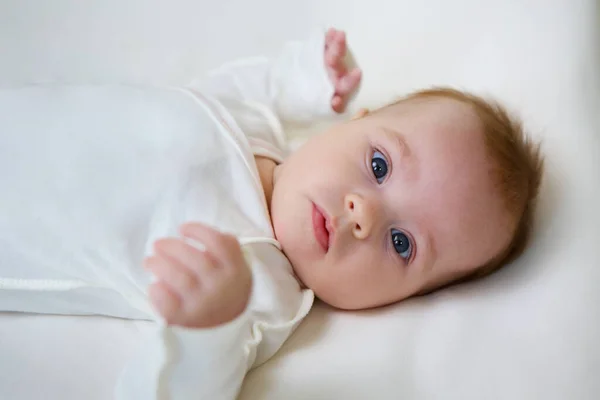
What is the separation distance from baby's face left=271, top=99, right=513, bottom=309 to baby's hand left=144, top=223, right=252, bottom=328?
0.19 metres

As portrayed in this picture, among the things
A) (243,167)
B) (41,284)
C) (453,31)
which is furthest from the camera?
(453,31)

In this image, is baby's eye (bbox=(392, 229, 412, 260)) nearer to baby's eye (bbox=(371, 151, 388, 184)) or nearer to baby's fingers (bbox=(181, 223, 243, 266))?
baby's eye (bbox=(371, 151, 388, 184))

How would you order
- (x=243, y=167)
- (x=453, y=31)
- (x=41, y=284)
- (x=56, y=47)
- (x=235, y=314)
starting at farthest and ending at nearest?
(x=56, y=47), (x=453, y=31), (x=243, y=167), (x=41, y=284), (x=235, y=314)

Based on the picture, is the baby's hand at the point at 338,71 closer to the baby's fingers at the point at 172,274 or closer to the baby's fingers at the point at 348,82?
the baby's fingers at the point at 348,82

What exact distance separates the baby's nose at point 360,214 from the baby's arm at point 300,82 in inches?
14.5

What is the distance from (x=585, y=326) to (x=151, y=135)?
22.7 inches

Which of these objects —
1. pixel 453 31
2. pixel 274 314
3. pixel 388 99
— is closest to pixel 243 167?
pixel 274 314

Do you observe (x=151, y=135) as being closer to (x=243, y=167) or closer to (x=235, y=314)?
(x=243, y=167)

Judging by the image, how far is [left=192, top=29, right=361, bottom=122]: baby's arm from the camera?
1.12 m

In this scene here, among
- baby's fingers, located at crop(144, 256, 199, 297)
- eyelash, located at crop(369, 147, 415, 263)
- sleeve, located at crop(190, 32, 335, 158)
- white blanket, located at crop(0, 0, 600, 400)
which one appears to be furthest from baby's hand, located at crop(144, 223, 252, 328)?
sleeve, located at crop(190, 32, 335, 158)

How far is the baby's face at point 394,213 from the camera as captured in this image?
791mm

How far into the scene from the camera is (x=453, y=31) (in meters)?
1.12

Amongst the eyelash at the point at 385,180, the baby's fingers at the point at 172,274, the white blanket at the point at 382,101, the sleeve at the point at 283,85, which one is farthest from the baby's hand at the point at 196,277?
the sleeve at the point at 283,85

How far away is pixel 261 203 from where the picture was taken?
842mm
